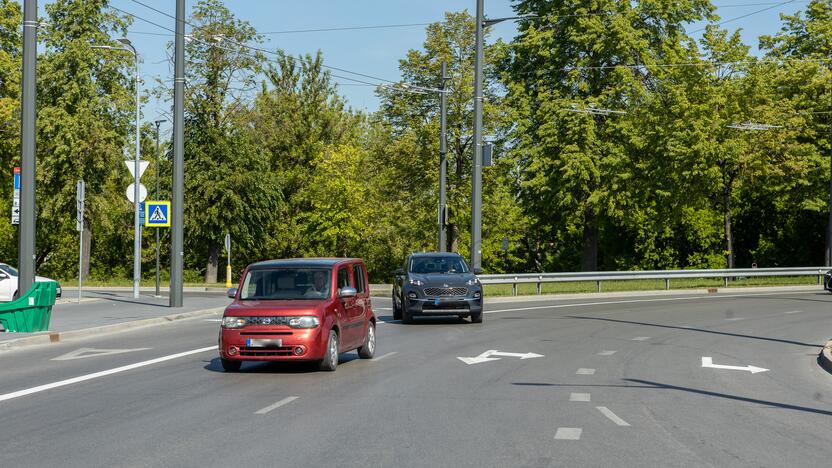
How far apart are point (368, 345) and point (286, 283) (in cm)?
213

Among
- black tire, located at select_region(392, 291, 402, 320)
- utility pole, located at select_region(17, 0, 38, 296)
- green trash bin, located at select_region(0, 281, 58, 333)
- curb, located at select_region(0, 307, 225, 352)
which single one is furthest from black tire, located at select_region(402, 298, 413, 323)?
utility pole, located at select_region(17, 0, 38, 296)

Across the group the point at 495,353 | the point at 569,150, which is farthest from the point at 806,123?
the point at 495,353

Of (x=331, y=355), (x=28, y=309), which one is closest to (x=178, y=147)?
(x=28, y=309)

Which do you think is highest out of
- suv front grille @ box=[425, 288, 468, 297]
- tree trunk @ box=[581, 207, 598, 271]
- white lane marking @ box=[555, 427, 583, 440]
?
tree trunk @ box=[581, 207, 598, 271]

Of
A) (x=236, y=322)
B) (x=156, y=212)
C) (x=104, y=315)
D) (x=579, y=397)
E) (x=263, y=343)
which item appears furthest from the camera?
(x=156, y=212)

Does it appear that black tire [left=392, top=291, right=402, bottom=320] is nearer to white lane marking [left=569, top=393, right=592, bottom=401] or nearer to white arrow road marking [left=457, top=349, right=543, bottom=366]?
white arrow road marking [left=457, top=349, right=543, bottom=366]

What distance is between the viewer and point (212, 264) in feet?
210

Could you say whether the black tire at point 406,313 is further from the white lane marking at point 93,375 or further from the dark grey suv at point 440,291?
the white lane marking at point 93,375

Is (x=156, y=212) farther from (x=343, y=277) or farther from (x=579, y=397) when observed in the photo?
(x=579, y=397)

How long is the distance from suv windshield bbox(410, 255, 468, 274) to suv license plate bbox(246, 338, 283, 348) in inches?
433

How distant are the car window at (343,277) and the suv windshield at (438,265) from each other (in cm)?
918

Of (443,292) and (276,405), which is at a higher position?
(443,292)

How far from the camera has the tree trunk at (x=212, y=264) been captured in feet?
207

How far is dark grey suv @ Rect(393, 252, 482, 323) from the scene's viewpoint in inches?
942
